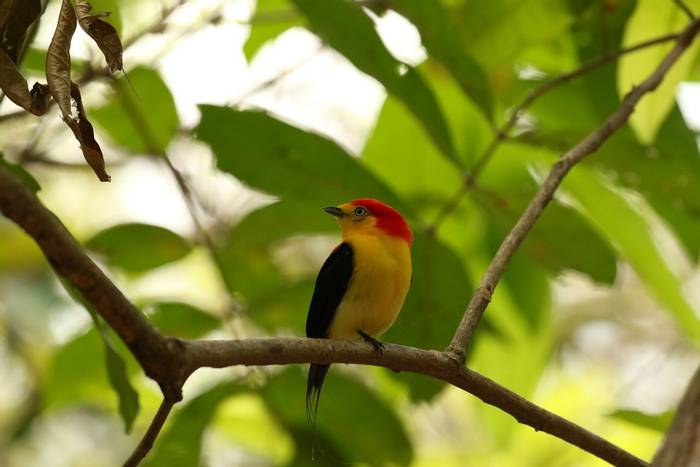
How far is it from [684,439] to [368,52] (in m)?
1.70

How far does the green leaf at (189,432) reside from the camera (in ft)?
8.83

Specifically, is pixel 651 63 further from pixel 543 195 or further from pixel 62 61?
pixel 62 61

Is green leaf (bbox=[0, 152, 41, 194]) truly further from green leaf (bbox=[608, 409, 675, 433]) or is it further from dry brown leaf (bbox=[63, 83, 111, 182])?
green leaf (bbox=[608, 409, 675, 433])

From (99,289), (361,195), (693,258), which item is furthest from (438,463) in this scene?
(99,289)

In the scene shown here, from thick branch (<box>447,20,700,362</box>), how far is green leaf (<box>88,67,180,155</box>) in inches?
49.8

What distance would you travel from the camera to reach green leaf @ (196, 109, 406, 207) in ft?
8.93

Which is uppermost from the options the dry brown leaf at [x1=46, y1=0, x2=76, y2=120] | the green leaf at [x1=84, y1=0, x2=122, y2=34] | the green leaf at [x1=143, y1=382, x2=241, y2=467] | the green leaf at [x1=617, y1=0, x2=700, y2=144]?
the green leaf at [x1=617, y1=0, x2=700, y2=144]

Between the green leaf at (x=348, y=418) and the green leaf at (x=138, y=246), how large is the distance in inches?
21.2

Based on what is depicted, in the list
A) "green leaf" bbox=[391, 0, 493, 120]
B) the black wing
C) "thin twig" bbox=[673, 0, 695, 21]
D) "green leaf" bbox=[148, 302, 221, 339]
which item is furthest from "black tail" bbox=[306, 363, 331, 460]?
"thin twig" bbox=[673, 0, 695, 21]

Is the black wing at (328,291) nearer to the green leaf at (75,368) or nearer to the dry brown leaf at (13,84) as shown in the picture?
the green leaf at (75,368)

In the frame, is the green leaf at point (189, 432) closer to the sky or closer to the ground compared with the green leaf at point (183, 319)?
closer to the ground

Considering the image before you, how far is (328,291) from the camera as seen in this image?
119 inches

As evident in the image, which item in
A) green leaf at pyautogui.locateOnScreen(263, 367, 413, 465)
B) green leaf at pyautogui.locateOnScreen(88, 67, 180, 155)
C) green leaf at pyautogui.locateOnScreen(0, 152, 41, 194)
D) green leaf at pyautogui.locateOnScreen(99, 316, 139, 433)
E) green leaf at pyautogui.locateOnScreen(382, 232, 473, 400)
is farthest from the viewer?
green leaf at pyautogui.locateOnScreen(88, 67, 180, 155)

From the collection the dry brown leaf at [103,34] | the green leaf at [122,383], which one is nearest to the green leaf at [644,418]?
the green leaf at [122,383]
